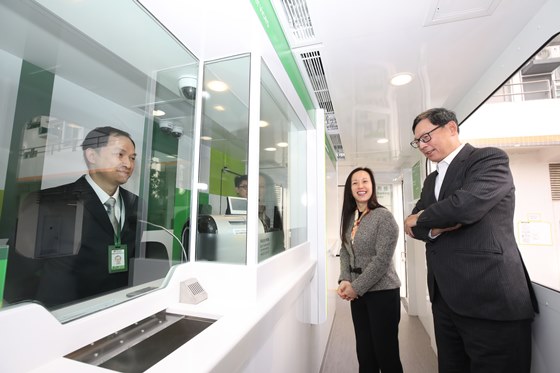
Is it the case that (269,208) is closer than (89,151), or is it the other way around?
(89,151)

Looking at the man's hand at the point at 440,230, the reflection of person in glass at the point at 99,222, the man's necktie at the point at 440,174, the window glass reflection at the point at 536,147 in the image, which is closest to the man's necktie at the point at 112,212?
the reflection of person in glass at the point at 99,222

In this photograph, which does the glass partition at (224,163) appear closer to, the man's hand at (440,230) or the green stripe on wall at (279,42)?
the green stripe on wall at (279,42)

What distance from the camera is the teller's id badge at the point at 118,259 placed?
1.07 meters

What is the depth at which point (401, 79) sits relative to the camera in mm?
1960

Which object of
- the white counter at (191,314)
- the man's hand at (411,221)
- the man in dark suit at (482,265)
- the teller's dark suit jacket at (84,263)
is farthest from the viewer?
the man's hand at (411,221)

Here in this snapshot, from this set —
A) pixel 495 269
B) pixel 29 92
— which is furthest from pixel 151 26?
pixel 495 269

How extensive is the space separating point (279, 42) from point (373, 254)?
1569 mm

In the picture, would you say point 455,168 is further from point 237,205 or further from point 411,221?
point 237,205

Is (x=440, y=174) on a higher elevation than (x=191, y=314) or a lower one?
higher

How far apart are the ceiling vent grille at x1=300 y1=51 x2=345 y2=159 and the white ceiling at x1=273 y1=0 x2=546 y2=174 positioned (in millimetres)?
47

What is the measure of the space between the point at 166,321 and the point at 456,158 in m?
1.63

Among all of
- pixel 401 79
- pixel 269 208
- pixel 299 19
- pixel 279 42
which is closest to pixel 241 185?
pixel 269 208

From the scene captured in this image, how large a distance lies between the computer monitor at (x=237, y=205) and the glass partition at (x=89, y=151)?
0.69ft

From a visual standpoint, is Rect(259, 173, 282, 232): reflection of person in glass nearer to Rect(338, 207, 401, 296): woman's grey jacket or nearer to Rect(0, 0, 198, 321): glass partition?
Rect(0, 0, 198, 321): glass partition
